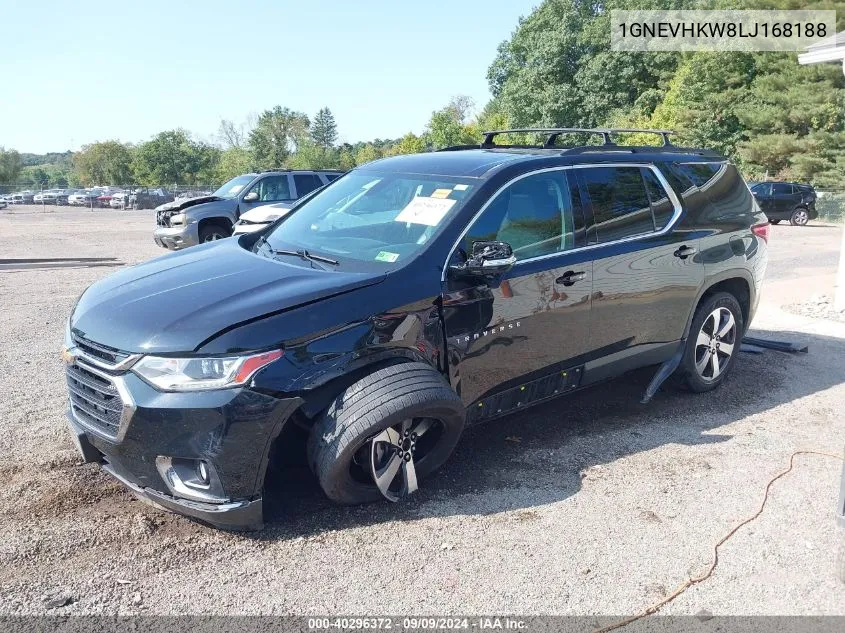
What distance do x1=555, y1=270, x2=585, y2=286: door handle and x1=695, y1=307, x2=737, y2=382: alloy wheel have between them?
153 cm

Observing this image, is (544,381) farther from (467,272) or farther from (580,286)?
(467,272)

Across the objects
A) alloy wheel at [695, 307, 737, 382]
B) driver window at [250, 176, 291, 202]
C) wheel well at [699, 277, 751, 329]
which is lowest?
alloy wheel at [695, 307, 737, 382]

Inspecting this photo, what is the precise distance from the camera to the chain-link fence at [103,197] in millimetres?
44500

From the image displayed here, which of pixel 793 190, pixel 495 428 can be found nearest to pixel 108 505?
pixel 495 428

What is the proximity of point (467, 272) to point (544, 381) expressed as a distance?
3.24 ft

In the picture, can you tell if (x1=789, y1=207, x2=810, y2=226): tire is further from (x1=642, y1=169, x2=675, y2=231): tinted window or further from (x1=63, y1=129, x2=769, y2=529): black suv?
(x1=642, y1=169, x2=675, y2=231): tinted window

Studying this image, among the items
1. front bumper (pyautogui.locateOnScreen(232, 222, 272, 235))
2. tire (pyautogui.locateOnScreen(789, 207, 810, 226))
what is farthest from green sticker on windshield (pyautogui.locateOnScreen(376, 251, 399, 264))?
tire (pyautogui.locateOnScreen(789, 207, 810, 226))

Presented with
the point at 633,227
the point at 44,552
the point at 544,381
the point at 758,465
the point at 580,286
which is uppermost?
the point at 633,227

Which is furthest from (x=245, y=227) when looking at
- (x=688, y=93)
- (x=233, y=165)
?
(x=233, y=165)

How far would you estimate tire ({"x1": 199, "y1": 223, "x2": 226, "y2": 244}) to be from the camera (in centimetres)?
1458

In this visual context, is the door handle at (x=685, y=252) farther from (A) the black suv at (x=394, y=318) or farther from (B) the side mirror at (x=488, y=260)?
(B) the side mirror at (x=488, y=260)

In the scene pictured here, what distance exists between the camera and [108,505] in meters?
3.58

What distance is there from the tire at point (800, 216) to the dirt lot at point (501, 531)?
2404 cm

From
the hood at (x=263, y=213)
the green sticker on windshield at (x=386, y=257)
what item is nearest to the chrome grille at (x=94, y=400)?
the green sticker on windshield at (x=386, y=257)
